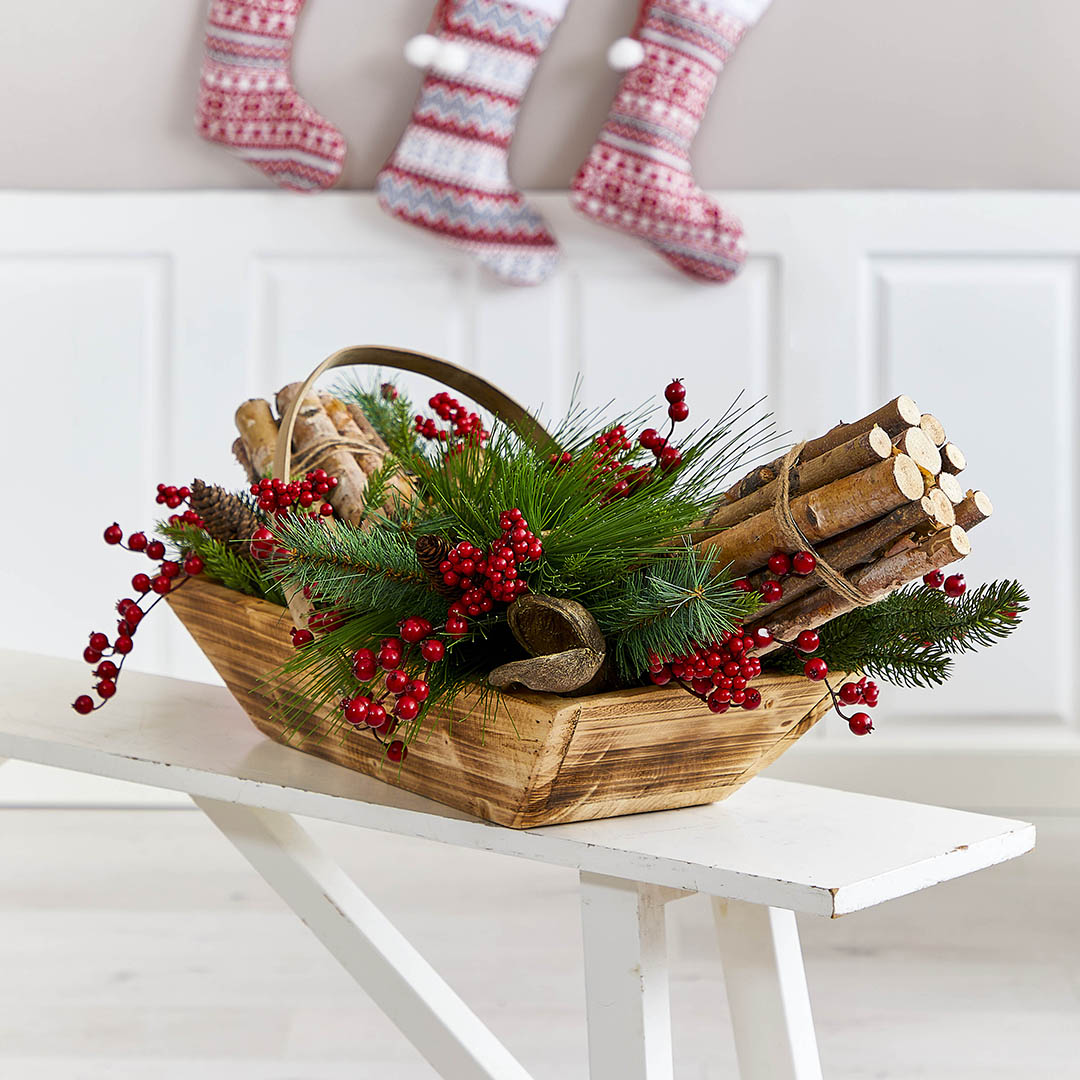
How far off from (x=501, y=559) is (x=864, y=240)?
1.30 m

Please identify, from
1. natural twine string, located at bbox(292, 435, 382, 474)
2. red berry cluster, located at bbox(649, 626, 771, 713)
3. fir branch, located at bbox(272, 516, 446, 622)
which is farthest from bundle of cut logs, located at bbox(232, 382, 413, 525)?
red berry cluster, located at bbox(649, 626, 771, 713)

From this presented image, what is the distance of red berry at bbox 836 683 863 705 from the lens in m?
0.54

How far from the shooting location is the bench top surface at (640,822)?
0.50 m

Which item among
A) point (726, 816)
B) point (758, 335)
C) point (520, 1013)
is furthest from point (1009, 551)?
point (726, 816)

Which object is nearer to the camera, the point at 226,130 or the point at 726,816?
the point at 726,816

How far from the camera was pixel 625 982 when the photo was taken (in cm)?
52

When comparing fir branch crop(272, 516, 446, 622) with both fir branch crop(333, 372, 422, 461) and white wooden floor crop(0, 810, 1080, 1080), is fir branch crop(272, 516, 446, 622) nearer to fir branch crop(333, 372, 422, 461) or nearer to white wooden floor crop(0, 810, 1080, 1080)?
fir branch crop(333, 372, 422, 461)

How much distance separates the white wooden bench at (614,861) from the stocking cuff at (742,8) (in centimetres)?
124

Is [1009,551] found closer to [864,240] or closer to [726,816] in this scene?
[864,240]

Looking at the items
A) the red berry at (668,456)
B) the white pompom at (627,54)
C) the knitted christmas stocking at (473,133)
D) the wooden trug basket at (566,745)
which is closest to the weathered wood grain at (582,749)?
the wooden trug basket at (566,745)

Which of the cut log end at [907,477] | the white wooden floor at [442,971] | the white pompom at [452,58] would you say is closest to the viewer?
the cut log end at [907,477]

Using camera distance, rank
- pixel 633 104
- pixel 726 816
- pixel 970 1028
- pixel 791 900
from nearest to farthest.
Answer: pixel 791 900
pixel 726 816
pixel 970 1028
pixel 633 104

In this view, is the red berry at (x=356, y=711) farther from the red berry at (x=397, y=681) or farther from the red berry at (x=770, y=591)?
the red berry at (x=770, y=591)

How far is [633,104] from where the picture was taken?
1.55 m
